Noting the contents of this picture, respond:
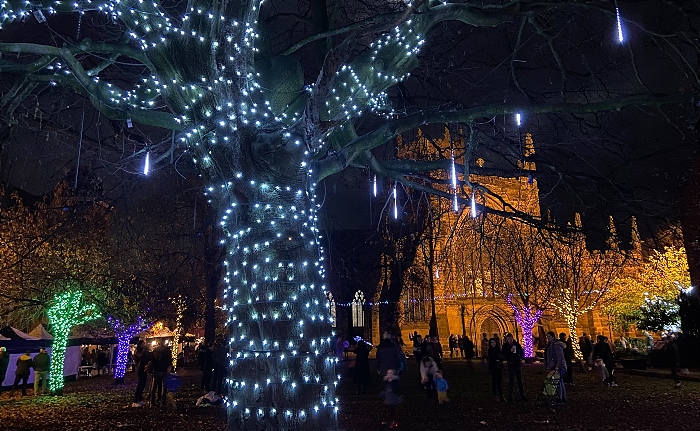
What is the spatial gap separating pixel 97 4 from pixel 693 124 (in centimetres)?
701

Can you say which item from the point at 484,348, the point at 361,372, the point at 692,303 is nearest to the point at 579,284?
the point at 484,348

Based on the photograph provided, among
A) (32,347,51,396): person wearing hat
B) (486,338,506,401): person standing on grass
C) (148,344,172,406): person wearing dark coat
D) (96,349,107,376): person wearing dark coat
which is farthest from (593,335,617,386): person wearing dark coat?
(96,349,107,376): person wearing dark coat

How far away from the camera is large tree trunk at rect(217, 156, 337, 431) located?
5289 millimetres

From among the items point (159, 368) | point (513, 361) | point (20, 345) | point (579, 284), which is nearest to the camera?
point (513, 361)

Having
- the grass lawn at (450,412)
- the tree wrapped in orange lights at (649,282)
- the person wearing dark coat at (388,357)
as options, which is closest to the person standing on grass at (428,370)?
the grass lawn at (450,412)

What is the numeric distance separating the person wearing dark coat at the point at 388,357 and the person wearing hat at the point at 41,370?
1291 centimetres

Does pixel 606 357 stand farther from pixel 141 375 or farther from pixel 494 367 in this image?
pixel 141 375

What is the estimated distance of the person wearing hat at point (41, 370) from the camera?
17312 millimetres

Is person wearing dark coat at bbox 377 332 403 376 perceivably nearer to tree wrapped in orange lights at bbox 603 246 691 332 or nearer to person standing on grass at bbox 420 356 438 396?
person standing on grass at bbox 420 356 438 396

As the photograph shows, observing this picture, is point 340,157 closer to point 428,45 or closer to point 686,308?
point 428,45

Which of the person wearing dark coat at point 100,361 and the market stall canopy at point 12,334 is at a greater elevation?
the market stall canopy at point 12,334

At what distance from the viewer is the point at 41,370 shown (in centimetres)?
1738

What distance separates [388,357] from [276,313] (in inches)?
192

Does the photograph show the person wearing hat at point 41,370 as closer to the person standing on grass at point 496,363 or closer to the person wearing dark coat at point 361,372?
the person wearing dark coat at point 361,372
